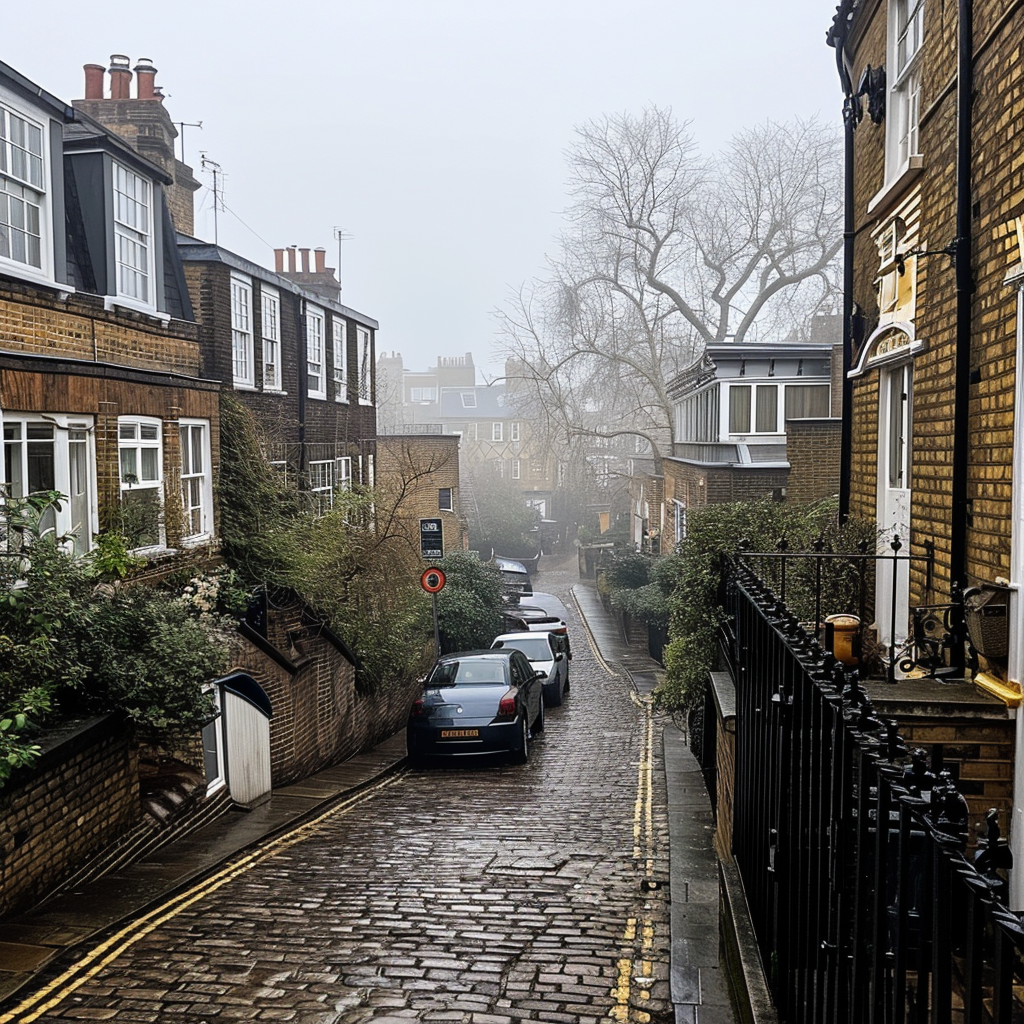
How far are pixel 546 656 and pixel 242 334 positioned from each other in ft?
29.1

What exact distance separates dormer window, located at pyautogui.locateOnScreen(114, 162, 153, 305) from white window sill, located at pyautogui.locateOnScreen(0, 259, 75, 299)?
1.45m

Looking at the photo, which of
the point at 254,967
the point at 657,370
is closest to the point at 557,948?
the point at 254,967

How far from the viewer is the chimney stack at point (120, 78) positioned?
747 inches

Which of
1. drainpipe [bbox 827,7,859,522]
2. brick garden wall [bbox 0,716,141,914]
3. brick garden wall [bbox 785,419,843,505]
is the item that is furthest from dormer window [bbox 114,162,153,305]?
brick garden wall [bbox 785,419,843,505]

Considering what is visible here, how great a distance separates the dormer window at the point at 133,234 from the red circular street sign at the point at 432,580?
24.3 ft

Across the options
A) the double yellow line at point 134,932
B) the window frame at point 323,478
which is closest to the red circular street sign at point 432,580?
the window frame at point 323,478

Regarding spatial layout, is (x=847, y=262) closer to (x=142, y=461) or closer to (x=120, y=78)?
(x=142, y=461)

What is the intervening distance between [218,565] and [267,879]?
640cm

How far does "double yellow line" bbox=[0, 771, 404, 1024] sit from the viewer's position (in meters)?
5.85

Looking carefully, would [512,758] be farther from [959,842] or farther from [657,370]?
[657,370]

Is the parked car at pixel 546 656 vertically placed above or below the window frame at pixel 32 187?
below

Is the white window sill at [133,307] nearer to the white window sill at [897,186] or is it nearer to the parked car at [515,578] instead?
the white window sill at [897,186]

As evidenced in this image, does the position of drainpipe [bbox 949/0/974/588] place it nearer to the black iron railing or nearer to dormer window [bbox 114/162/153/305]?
the black iron railing

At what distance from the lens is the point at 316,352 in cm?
2200
